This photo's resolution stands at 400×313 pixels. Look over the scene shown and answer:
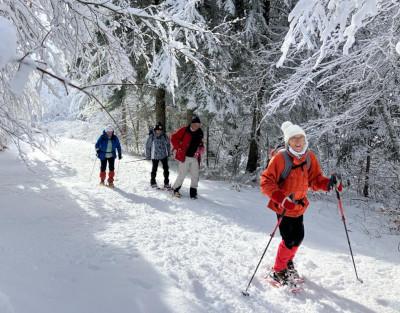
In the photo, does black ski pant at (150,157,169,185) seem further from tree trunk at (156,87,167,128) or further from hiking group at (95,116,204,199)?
tree trunk at (156,87,167,128)

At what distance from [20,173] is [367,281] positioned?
28.6 feet

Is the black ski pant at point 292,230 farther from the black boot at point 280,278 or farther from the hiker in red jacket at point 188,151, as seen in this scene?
the hiker in red jacket at point 188,151

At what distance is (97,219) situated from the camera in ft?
21.9

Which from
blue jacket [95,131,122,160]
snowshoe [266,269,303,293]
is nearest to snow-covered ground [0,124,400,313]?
snowshoe [266,269,303,293]

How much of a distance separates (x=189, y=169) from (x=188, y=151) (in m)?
0.45

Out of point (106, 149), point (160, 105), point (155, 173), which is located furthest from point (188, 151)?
point (160, 105)

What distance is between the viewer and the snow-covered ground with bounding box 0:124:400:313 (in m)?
3.85

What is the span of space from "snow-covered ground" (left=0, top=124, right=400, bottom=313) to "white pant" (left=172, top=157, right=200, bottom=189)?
1.35 feet

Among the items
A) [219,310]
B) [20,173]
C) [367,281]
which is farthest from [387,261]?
[20,173]

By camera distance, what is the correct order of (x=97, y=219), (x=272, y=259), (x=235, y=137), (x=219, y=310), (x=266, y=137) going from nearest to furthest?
1. (x=219, y=310)
2. (x=272, y=259)
3. (x=97, y=219)
4. (x=266, y=137)
5. (x=235, y=137)

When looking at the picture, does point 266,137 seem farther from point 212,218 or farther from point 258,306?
point 258,306

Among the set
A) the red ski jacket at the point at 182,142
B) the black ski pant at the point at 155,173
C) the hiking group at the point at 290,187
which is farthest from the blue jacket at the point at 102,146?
the hiking group at the point at 290,187

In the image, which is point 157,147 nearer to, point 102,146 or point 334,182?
point 102,146

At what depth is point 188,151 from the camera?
29.5 ft
